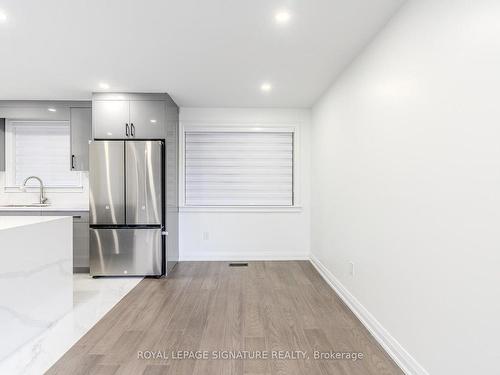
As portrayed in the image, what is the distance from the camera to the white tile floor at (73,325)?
5.99ft

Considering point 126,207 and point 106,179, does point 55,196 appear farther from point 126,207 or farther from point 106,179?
point 126,207

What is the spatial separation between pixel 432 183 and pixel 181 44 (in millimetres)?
2220

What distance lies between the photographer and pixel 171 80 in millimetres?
3174

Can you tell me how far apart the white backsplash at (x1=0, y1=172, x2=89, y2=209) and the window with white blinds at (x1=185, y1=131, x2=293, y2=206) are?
1613 mm

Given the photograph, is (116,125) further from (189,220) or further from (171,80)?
(189,220)

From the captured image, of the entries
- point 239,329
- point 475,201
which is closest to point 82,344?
point 239,329

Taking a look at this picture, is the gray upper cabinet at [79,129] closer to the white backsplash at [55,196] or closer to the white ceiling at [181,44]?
the white ceiling at [181,44]

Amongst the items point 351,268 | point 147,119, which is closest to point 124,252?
point 147,119

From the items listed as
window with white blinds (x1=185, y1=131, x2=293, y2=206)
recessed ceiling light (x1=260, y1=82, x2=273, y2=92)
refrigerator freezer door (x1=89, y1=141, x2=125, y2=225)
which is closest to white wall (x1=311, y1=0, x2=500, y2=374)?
recessed ceiling light (x1=260, y1=82, x2=273, y2=92)

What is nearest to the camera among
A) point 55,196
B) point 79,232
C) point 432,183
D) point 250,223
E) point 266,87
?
point 432,183

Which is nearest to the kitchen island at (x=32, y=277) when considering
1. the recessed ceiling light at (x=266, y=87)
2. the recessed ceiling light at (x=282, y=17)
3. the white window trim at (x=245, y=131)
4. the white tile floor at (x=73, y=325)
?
the white tile floor at (x=73, y=325)

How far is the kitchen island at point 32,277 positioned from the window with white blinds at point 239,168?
210 centimetres

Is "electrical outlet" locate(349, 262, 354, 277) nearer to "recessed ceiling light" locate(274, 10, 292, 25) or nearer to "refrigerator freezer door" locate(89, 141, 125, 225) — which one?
"recessed ceiling light" locate(274, 10, 292, 25)

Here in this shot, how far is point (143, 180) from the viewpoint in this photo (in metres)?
3.50
